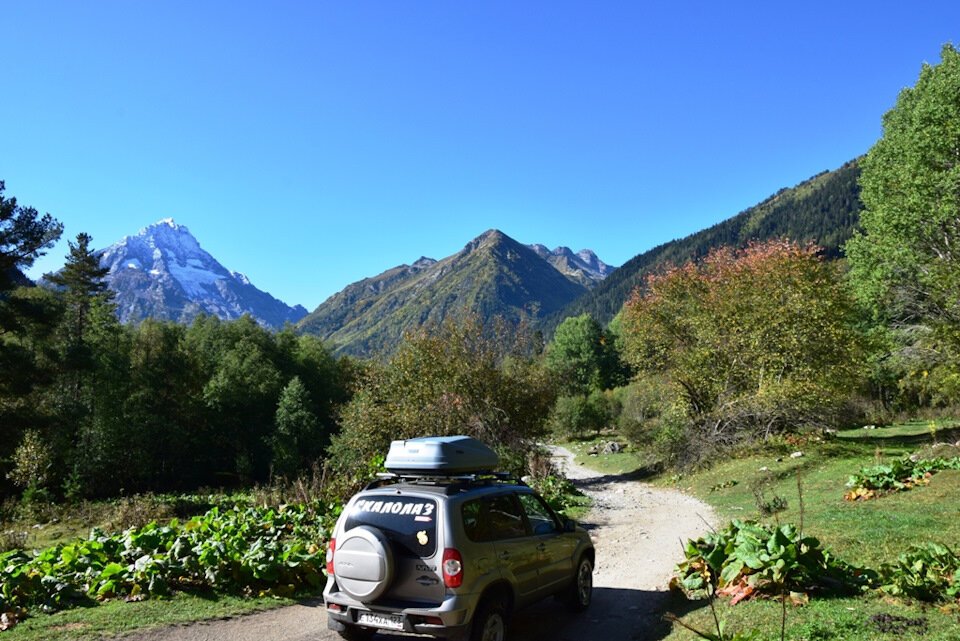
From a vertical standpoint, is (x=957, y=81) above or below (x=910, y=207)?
above

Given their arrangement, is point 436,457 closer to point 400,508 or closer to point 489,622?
point 400,508

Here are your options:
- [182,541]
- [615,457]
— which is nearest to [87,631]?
[182,541]

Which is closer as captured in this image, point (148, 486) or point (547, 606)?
point (547, 606)

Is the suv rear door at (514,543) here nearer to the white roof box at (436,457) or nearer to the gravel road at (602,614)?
the white roof box at (436,457)

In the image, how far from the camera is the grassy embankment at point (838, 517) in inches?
210

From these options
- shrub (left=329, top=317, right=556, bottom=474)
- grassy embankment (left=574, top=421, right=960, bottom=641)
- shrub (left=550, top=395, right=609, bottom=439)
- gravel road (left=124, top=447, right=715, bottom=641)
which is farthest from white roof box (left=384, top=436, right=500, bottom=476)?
shrub (left=550, top=395, right=609, bottom=439)

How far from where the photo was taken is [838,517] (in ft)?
36.0

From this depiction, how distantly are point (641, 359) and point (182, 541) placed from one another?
979 inches

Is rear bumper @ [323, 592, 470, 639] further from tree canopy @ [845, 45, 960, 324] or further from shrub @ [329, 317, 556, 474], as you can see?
tree canopy @ [845, 45, 960, 324]

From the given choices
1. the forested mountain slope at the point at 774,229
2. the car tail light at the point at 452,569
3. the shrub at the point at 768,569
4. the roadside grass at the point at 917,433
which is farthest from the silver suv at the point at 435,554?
the forested mountain slope at the point at 774,229

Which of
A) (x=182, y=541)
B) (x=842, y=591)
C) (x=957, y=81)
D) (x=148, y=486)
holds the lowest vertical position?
(x=148, y=486)

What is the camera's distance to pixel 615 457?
38656mm

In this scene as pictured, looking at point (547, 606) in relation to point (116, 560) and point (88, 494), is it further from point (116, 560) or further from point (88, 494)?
point (88, 494)

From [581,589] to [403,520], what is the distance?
326 cm
